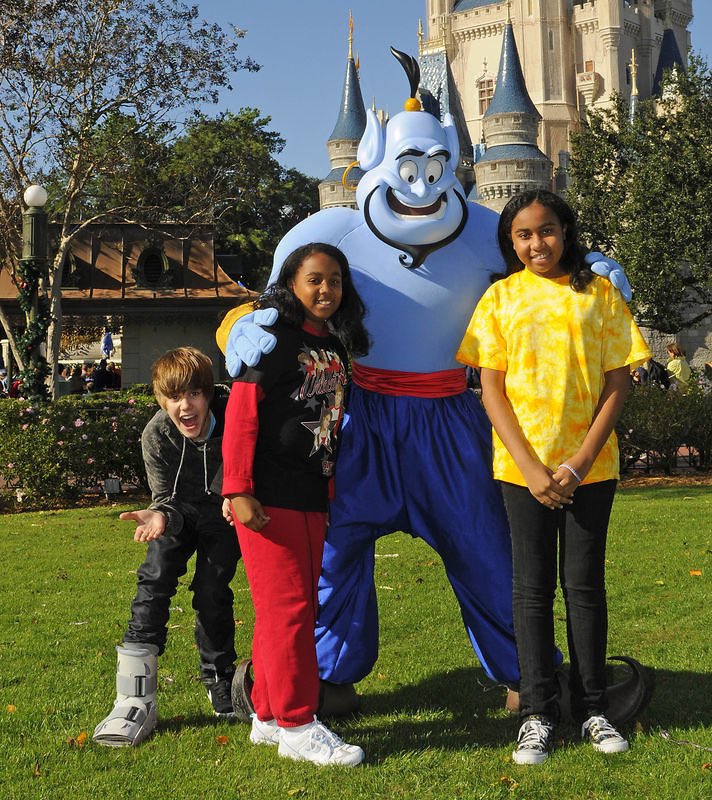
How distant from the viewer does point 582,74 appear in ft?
197

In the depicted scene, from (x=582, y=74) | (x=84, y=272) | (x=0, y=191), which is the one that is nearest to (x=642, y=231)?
(x=84, y=272)

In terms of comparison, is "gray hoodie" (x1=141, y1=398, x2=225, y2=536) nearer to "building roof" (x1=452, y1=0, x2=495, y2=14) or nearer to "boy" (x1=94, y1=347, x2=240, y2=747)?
"boy" (x1=94, y1=347, x2=240, y2=747)

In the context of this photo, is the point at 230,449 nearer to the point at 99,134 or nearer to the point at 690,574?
the point at 690,574

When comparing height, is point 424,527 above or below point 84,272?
below

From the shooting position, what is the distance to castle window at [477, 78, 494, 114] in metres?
63.5

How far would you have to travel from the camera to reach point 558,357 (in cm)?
339

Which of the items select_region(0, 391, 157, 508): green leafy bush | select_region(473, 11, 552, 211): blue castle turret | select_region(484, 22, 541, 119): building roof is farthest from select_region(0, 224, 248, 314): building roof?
select_region(484, 22, 541, 119): building roof

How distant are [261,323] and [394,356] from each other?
0.68 m

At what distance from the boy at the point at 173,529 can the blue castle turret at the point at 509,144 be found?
3981cm

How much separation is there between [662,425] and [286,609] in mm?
9592

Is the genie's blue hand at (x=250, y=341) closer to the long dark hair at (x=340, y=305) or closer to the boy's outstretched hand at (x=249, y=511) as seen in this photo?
the long dark hair at (x=340, y=305)

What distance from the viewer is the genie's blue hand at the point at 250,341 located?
3.40 m

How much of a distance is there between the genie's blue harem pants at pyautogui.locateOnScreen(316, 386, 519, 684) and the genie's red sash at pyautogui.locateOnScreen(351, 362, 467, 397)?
0.03 meters

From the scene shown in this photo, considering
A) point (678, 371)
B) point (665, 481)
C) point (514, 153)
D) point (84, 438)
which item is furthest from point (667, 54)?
point (84, 438)
